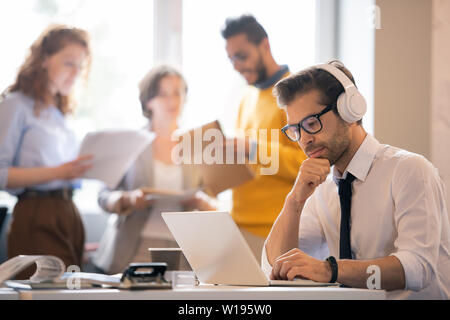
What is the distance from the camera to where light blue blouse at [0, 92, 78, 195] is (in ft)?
8.13

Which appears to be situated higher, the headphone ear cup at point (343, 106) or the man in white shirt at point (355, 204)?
the headphone ear cup at point (343, 106)

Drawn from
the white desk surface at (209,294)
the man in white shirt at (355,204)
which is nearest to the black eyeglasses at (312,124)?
the man in white shirt at (355,204)

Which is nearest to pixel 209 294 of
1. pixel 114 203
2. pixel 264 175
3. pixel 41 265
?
pixel 41 265

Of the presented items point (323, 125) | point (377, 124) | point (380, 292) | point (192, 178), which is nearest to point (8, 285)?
point (380, 292)

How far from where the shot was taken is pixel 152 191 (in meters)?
2.61

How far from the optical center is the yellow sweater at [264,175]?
90.1 inches

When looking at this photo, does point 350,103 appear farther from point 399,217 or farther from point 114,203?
point 114,203

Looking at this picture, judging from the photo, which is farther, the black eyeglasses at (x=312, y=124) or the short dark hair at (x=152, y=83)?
the short dark hair at (x=152, y=83)

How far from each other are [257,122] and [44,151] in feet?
3.08

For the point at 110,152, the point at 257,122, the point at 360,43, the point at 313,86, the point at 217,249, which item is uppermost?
the point at 360,43

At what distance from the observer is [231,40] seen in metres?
2.50

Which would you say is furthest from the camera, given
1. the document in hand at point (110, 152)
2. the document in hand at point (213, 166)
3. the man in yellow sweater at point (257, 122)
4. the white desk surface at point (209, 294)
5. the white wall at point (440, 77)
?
the white wall at point (440, 77)

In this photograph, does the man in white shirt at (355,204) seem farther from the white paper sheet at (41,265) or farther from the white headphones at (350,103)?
the white paper sheet at (41,265)

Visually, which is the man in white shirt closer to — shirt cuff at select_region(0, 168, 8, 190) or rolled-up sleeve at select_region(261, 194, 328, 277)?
rolled-up sleeve at select_region(261, 194, 328, 277)
